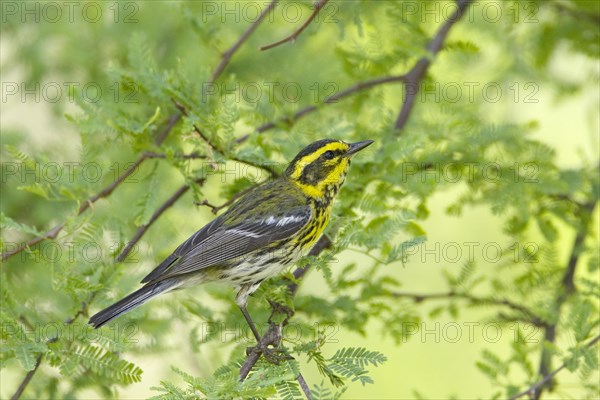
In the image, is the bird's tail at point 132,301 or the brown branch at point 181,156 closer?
the bird's tail at point 132,301

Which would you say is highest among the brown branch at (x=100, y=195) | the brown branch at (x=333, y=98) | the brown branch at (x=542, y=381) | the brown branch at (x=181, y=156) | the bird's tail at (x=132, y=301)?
the brown branch at (x=333, y=98)

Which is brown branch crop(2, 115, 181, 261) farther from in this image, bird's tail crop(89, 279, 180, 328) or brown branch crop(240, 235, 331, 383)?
brown branch crop(240, 235, 331, 383)

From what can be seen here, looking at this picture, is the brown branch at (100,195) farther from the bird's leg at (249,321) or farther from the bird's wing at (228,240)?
the bird's leg at (249,321)

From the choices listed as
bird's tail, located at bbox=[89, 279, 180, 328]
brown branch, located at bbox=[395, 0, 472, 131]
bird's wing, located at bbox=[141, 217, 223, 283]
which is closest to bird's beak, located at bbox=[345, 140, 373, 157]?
brown branch, located at bbox=[395, 0, 472, 131]

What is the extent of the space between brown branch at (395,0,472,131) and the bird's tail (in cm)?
180

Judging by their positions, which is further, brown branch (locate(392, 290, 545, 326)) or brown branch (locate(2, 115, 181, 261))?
brown branch (locate(392, 290, 545, 326))

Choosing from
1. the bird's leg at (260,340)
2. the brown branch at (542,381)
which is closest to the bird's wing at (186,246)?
the bird's leg at (260,340)

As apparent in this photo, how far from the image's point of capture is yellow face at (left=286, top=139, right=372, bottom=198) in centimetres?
483

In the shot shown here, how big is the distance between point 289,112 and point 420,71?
977mm

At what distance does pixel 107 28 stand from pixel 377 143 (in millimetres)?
2819

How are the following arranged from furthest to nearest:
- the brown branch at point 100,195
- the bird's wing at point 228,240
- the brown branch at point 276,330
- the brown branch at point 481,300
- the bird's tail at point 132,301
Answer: the brown branch at point 481,300
the bird's wing at point 228,240
the brown branch at point 100,195
the bird's tail at point 132,301
the brown branch at point 276,330

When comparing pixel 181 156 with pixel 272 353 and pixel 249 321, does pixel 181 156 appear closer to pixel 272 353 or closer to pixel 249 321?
pixel 249 321

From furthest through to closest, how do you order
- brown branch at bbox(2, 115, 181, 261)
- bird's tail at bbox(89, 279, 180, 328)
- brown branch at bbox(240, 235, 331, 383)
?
brown branch at bbox(2, 115, 181, 261)
bird's tail at bbox(89, 279, 180, 328)
brown branch at bbox(240, 235, 331, 383)

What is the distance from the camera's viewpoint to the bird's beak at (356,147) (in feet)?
15.7
